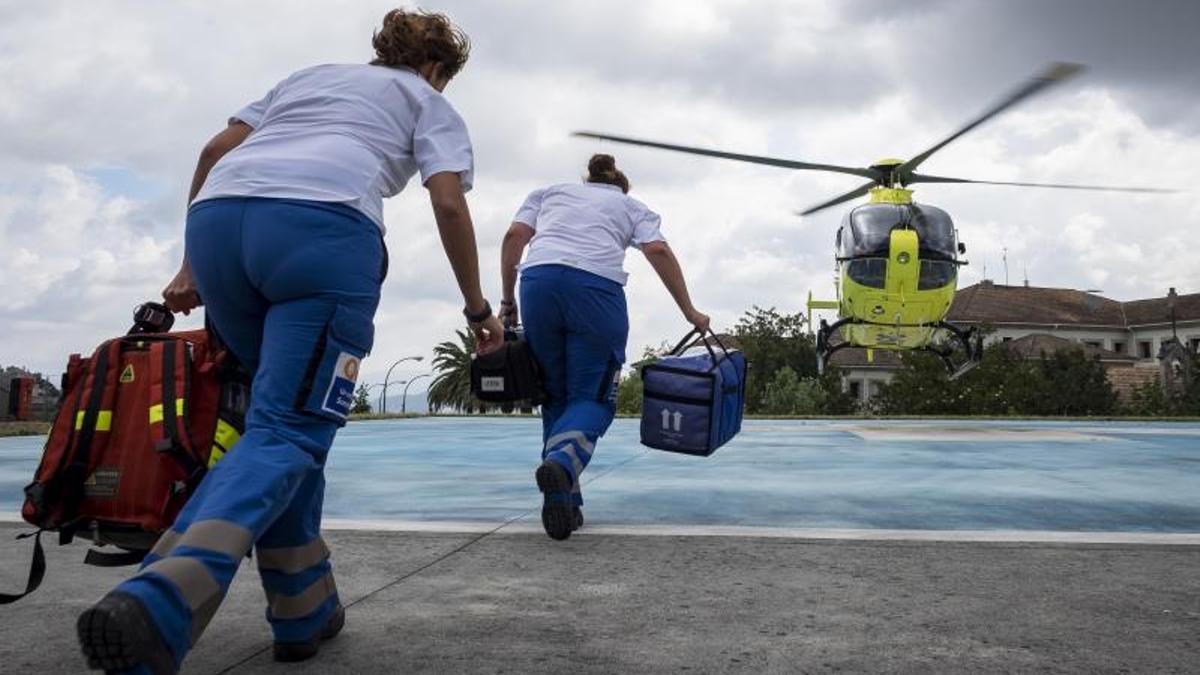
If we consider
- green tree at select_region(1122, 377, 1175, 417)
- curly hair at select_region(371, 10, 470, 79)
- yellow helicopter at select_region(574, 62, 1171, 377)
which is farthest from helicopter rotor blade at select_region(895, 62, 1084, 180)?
green tree at select_region(1122, 377, 1175, 417)

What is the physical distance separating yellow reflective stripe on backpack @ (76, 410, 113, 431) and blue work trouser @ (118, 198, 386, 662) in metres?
0.30

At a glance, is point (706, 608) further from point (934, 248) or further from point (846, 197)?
point (846, 197)

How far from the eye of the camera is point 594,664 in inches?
86.4

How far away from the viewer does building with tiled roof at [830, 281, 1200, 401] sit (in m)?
70.9

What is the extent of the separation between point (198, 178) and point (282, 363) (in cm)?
74

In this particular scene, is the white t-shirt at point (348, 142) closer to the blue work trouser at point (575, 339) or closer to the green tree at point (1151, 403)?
the blue work trouser at point (575, 339)

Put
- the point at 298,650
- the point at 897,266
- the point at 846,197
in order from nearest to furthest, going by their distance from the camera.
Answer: the point at 298,650 → the point at 897,266 → the point at 846,197

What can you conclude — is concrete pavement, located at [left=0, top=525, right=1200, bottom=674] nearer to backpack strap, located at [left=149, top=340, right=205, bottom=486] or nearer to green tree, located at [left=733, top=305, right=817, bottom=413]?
backpack strap, located at [left=149, top=340, right=205, bottom=486]

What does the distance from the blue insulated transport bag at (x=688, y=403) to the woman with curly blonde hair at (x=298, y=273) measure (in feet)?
6.75

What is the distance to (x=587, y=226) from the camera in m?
4.57

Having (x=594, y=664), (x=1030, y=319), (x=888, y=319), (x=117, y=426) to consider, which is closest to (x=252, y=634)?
(x=117, y=426)

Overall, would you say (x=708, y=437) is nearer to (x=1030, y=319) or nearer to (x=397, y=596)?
(x=397, y=596)

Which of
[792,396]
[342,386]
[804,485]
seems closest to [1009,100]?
[804,485]

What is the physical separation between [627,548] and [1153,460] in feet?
19.8
